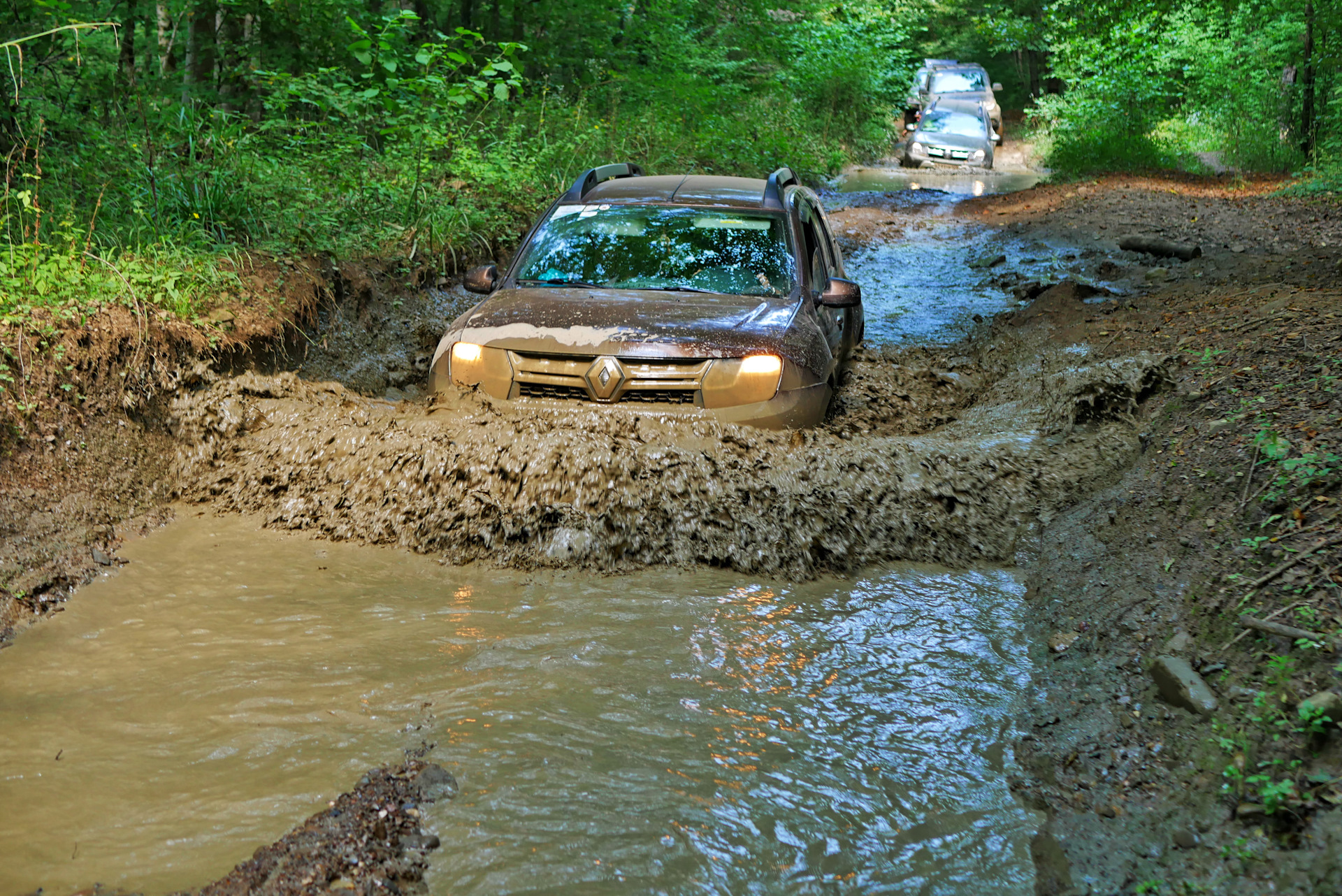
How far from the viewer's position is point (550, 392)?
5.23 meters

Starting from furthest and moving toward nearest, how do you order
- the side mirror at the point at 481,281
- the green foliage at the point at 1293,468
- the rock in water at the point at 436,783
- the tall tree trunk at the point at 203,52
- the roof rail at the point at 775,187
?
1. the tall tree trunk at the point at 203,52
2. the roof rail at the point at 775,187
3. the side mirror at the point at 481,281
4. the green foliage at the point at 1293,468
5. the rock in water at the point at 436,783

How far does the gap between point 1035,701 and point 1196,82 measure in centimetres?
2410

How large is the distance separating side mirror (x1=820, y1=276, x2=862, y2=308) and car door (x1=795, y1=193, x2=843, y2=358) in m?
0.08

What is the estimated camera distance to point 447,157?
11.9 meters

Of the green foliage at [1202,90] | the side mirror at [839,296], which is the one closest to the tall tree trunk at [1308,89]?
the green foliage at [1202,90]

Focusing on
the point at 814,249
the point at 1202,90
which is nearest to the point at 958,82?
the point at 1202,90

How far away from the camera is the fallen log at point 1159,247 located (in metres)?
11.0

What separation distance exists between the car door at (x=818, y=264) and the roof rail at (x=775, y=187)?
0.47 feet

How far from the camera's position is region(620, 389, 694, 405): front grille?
203 inches

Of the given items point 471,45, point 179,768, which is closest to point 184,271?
point 179,768

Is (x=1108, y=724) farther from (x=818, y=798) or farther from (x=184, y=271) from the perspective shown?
(x=184, y=271)

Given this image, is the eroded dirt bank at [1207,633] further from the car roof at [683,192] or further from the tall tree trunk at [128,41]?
the tall tree trunk at [128,41]

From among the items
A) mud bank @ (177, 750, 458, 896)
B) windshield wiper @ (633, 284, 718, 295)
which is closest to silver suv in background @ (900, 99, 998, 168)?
windshield wiper @ (633, 284, 718, 295)

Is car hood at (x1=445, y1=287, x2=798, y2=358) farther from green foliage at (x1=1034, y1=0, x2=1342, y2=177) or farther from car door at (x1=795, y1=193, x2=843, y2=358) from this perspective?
green foliage at (x1=1034, y1=0, x2=1342, y2=177)
